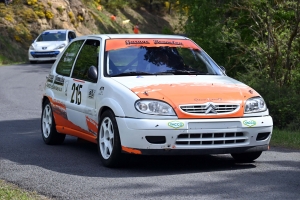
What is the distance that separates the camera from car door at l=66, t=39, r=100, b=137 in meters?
9.44

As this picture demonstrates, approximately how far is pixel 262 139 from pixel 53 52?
2598cm

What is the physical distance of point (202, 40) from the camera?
20922mm

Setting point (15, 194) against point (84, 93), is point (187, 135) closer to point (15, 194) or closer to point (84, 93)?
point (84, 93)

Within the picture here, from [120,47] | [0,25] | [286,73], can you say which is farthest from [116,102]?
[0,25]

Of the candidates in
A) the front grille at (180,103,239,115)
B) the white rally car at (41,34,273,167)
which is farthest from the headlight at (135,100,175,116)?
the front grille at (180,103,239,115)

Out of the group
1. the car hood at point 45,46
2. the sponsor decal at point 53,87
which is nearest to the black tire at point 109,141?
the sponsor decal at point 53,87

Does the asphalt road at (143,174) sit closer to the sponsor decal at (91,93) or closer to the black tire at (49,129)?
the black tire at (49,129)

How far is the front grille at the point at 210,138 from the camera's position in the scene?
8.29 metres

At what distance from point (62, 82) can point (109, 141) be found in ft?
7.18

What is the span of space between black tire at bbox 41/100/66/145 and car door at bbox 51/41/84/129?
0.21m

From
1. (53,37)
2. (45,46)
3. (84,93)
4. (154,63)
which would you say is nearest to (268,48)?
(154,63)

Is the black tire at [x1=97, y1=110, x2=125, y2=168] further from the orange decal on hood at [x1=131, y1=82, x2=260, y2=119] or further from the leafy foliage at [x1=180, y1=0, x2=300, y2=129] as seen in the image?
the leafy foliage at [x1=180, y1=0, x2=300, y2=129]

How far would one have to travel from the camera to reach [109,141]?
8781mm

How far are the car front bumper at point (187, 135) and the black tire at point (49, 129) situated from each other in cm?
274
